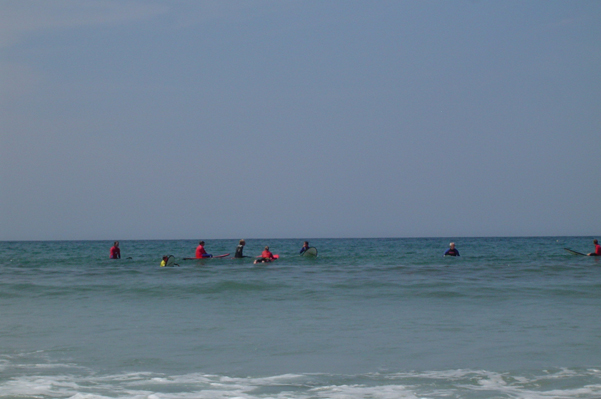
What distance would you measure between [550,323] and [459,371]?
4.39 m

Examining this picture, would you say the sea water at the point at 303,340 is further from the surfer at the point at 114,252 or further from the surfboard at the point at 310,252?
the surfboard at the point at 310,252

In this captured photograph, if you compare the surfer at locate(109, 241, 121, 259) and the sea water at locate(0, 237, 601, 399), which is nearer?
the sea water at locate(0, 237, 601, 399)

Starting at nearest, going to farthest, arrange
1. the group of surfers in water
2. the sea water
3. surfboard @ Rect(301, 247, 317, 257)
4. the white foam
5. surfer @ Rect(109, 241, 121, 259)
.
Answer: the white foam → the sea water → the group of surfers in water → surfer @ Rect(109, 241, 121, 259) → surfboard @ Rect(301, 247, 317, 257)

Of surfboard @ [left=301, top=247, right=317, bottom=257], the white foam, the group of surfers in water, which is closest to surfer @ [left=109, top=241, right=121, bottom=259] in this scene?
the group of surfers in water

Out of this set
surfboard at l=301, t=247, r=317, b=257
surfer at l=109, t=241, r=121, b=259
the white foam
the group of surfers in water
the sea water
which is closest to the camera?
the white foam

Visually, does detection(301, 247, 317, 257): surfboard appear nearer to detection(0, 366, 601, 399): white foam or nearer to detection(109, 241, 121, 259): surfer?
detection(109, 241, 121, 259): surfer

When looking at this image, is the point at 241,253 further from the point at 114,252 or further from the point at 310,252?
the point at 114,252

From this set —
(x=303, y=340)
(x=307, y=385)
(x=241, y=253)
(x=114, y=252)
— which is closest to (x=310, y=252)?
(x=241, y=253)

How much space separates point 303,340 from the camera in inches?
399

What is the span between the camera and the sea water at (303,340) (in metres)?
7.46

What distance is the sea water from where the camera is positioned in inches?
294

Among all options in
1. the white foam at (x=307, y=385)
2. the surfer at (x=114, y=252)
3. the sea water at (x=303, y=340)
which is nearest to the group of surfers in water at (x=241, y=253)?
the surfer at (x=114, y=252)

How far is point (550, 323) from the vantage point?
11.5 meters

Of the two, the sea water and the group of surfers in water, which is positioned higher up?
the group of surfers in water
